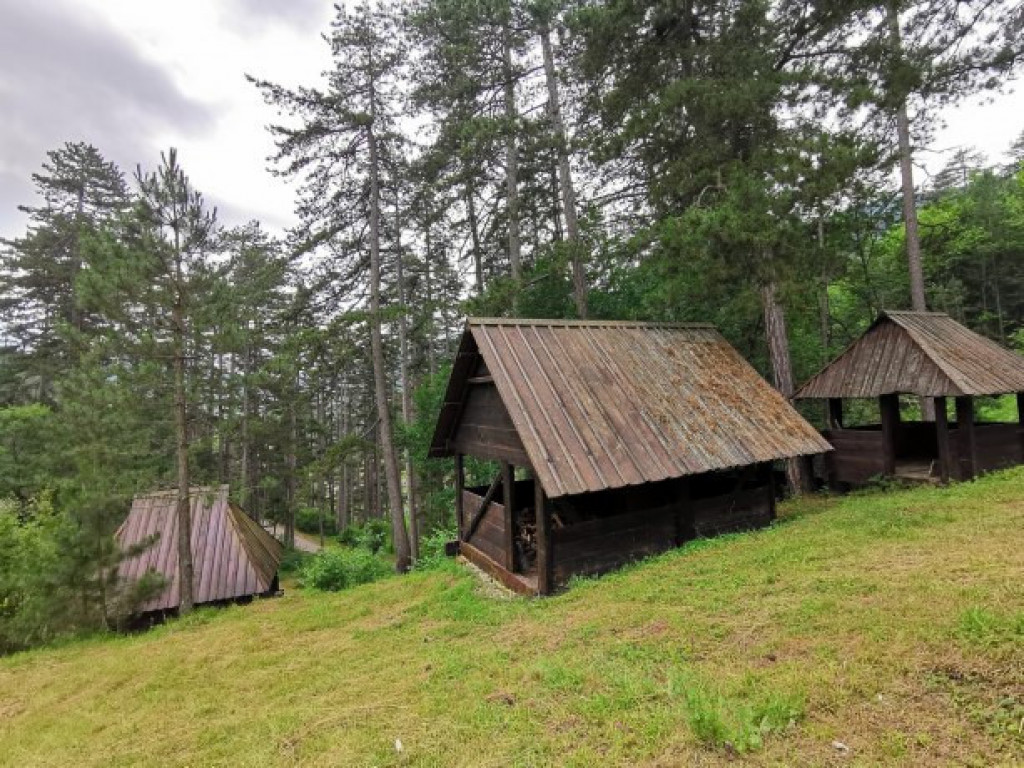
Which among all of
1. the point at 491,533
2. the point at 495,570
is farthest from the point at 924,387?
the point at 495,570

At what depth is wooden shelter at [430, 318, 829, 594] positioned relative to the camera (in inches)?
276

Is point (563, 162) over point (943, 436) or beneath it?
over

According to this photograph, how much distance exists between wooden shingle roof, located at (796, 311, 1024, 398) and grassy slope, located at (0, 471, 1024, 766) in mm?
2675

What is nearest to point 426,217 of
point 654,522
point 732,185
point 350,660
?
point 732,185

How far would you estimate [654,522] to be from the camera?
26.0 feet

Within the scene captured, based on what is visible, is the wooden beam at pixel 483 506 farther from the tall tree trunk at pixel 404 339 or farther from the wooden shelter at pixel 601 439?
the tall tree trunk at pixel 404 339

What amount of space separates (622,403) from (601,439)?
1087mm

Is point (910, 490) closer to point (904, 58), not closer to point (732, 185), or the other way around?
point (732, 185)

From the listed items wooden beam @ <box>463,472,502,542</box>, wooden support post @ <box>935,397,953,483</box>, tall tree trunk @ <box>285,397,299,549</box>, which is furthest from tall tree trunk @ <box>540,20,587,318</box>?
tall tree trunk @ <box>285,397,299,549</box>

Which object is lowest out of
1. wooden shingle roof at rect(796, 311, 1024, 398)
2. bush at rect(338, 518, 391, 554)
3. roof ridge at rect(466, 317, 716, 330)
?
bush at rect(338, 518, 391, 554)

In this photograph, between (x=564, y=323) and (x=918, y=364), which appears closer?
(x=564, y=323)

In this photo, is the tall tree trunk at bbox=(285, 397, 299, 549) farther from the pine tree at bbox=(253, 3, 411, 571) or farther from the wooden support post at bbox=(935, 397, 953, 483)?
the wooden support post at bbox=(935, 397, 953, 483)

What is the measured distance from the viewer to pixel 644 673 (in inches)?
148

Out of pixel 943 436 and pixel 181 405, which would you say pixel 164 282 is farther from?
pixel 943 436
